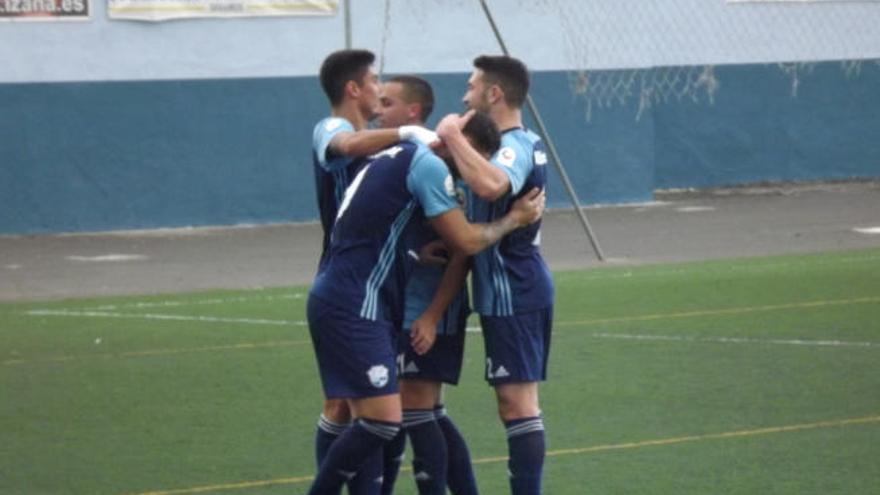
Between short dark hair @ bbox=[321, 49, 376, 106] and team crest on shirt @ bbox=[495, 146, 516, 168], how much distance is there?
0.81 meters

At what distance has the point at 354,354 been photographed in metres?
7.29

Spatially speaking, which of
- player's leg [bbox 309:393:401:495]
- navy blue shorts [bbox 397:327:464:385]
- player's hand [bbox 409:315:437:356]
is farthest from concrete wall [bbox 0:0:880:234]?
player's leg [bbox 309:393:401:495]

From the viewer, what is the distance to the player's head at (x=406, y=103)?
8.12 m

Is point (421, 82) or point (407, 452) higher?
point (421, 82)

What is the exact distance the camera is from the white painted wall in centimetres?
2323

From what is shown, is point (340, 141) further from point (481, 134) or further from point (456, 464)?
point (456, 464)

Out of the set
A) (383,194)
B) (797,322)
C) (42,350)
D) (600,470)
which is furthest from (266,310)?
(383,194)

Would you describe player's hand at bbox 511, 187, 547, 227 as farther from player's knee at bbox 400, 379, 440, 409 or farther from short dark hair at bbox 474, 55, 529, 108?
player's knee at bbox 400, 379, 440, 409

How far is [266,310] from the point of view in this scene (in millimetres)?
16156

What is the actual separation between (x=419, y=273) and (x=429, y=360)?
0.39 metres

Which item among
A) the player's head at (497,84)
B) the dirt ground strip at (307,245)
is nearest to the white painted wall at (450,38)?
the dirt ground strip at (307,245)

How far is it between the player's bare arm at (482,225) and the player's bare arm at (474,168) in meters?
0.12

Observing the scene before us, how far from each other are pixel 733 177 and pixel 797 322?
1448cm

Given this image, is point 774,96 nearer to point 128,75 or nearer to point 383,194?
point 128,75
